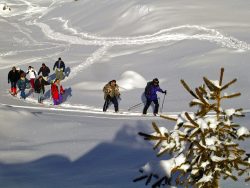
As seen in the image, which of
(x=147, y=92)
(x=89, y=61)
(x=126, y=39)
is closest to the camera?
(x=147, y=92)

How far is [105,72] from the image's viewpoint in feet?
75.0

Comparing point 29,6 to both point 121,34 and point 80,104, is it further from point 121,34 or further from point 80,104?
point 80,104

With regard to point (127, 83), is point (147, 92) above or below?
below

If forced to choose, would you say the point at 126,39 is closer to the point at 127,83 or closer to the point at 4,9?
the point at 127,83

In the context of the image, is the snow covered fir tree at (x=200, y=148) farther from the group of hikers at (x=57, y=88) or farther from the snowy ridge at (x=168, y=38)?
the snowy ridge at (x=168, y=38)

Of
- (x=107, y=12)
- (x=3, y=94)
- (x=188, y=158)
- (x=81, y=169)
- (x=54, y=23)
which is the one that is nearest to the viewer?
(x=188, y=158)

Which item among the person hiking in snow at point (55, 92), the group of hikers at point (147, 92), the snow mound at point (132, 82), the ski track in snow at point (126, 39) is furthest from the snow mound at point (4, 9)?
the group of hikers at point (147, 92)

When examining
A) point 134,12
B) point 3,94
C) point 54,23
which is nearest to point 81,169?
point 3,94

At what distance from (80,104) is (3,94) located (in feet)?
14.9

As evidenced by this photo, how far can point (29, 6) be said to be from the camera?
65062 mm

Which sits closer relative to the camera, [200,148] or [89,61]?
[200,148]

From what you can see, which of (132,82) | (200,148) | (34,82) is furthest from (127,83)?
(200,148)

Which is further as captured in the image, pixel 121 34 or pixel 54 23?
pixel 54 23

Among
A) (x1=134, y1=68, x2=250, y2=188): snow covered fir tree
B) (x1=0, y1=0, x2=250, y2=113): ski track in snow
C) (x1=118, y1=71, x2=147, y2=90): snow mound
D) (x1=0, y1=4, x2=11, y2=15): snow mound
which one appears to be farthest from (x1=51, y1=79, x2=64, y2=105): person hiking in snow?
(x1=0, y1=4, x2=11, y2=15): snow mound
